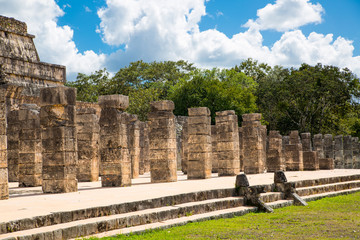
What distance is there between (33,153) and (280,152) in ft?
44.2

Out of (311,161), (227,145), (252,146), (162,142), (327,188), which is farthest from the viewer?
(311,161)

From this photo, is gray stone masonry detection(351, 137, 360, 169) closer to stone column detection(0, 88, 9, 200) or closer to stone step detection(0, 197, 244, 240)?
stone step detection(0, 197, 244, 240)

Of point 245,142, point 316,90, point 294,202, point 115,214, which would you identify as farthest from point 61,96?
point 316,90

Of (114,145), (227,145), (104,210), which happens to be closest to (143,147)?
(227,145)

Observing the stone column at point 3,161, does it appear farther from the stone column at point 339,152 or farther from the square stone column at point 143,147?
the stone column at point 339,152

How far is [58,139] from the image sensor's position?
12891mm

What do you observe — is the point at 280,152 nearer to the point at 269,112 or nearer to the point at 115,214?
the point at 115,214

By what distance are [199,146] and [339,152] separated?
20008 mm

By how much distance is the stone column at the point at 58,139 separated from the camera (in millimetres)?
12828

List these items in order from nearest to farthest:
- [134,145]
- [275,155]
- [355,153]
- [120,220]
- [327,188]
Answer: [120,220]
[327,188]
[134,145]
[275,155]
[355,153]

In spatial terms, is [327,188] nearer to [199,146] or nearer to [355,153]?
[199,146]

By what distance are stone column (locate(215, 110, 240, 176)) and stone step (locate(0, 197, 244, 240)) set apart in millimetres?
9375

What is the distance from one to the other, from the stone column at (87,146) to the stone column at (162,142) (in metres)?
2.51

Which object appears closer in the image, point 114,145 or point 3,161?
point 3,161
